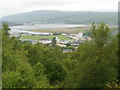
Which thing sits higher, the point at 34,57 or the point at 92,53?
the point at 92,53

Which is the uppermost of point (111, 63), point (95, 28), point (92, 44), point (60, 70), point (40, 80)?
point (95, 28)

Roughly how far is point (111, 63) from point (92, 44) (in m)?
1.73

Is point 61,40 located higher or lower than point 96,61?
lower

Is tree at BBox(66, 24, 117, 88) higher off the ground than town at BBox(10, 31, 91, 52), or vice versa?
tree at BBox(66, 24, 117, 88)

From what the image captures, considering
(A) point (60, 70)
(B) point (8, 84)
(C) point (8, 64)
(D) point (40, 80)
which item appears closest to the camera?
(B) point (8, 84)

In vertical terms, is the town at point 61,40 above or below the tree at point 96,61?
below

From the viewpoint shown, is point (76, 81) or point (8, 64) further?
point (8, 64)

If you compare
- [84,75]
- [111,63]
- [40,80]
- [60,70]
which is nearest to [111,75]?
[111,63]

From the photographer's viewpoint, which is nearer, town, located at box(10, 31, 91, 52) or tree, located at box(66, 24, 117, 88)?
tree, located at box(66, 24, 117, 88)

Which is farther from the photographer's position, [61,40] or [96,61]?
[61,40]

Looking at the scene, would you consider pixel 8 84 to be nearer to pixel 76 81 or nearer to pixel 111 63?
pixel 76 81

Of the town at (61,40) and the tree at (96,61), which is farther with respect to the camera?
the town at (61,40)

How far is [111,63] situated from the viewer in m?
12.7

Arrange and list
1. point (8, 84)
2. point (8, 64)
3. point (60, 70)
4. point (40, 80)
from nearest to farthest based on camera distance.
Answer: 1. point (8, 84)
2. point (40, 80)
3. point (8, 64)
4. point (60, 70)
